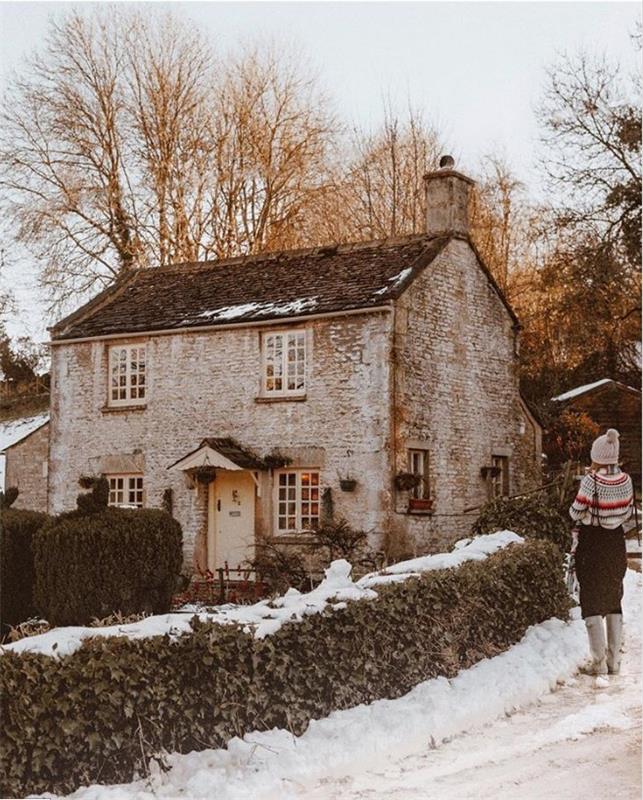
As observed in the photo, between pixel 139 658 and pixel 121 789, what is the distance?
706 millimetres

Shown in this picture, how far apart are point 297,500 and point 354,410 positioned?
75.7 inches

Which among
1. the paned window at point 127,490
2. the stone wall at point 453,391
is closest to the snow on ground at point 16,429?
the paned window at point 127,490

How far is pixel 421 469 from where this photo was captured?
18891 mm

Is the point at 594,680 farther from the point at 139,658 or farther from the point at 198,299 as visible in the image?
the point at 198,299

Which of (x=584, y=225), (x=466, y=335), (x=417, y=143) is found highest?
(x=417, y=143)

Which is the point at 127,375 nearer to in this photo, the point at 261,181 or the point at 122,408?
A: the point at 122,408

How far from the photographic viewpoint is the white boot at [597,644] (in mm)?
9172

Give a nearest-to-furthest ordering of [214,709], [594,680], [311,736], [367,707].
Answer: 1. [214,709]
2. [311,736]
3. [367,707]
4. [594,680]

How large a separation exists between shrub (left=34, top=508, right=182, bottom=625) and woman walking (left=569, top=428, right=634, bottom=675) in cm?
546

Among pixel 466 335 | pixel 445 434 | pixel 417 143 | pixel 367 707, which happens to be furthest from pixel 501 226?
pixel 367 707

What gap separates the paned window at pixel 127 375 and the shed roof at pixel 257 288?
1.35 ft

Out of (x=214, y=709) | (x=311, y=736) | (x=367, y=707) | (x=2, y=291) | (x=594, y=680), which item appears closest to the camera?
(x=214, y=709)

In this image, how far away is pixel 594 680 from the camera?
9.05 metres

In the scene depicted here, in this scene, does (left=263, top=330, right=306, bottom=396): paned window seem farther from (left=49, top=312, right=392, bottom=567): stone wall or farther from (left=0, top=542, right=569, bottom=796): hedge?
(left=0, top=542, right=569, bottom=796): hedge
